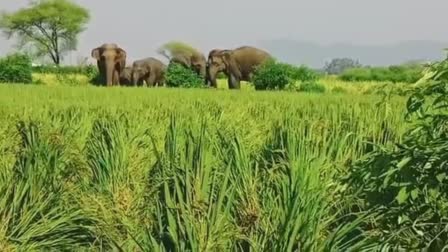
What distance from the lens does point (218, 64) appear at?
94.3ft

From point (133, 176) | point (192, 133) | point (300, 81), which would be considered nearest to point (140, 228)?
point (192, 133)

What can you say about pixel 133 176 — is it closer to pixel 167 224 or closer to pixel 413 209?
pixel 167 224

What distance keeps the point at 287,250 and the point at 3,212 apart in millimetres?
1225

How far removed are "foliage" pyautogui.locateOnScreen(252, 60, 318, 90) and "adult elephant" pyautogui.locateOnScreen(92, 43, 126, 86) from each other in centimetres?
457

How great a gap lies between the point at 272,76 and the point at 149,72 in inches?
236

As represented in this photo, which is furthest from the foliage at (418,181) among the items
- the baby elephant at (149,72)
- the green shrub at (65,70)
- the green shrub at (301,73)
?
the green shrub at (65,70)

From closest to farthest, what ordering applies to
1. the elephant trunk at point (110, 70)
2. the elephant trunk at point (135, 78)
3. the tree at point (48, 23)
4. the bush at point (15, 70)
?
the elephant trunk at point (110, 70)
the bush at point (15, 70)
the elephant trunk at point (135, 78)
the tree at point (48, 23)

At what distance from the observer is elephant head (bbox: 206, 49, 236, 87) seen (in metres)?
28.7

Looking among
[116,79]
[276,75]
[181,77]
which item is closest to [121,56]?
[116,79]

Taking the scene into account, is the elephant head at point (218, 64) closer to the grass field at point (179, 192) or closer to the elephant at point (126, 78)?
the elephant at point (126, 78)

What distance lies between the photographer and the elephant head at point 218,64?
28.7 metres

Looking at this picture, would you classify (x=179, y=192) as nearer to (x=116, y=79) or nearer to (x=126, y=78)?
(x=116, y=79)

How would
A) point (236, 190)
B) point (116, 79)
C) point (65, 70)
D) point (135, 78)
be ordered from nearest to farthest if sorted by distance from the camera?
point (236, 190) → point (116, 79) → point (135, 78) → point (65, 70)

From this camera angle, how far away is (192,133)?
3625 mm
